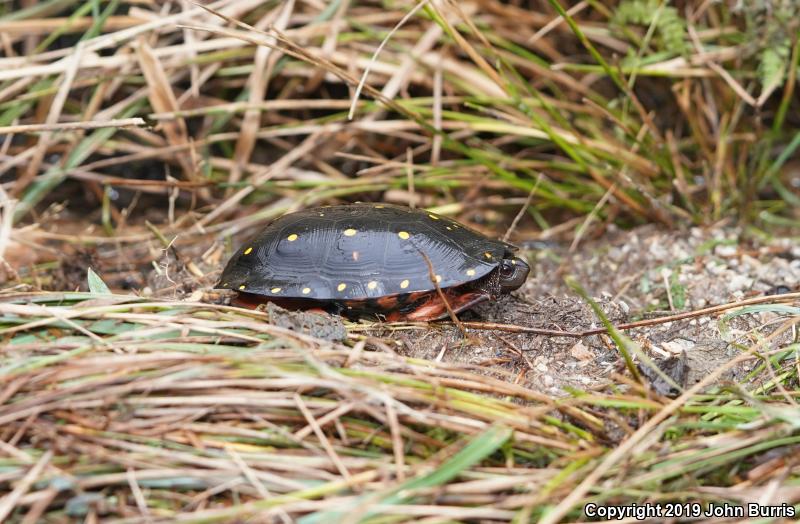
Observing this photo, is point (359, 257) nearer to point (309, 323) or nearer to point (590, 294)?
point (309, 323)

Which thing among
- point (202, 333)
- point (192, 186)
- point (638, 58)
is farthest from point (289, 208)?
point (638, 58)

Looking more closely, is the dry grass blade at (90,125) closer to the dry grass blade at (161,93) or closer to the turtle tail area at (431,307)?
the dry grass blade at (161,93)

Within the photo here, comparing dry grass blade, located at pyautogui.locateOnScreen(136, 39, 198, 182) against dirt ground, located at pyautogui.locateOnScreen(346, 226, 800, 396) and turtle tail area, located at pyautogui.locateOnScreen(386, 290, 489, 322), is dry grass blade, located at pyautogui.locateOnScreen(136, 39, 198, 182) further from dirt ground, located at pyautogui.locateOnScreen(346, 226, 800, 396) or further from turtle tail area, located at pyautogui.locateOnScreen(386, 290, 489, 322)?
dirt ground, located at pyautogui.locateOnScreen(346, 226, 800, 396)

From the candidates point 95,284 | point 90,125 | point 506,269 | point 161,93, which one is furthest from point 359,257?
point 161,93

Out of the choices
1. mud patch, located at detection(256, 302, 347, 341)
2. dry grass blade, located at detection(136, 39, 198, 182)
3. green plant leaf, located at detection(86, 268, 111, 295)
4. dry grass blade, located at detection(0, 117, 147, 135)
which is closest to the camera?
mud patch, located at detection(256, 302, 347, 341)

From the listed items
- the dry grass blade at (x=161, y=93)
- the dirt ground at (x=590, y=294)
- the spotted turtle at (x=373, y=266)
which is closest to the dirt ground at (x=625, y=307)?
the dirt ground at (x=590, y=294)

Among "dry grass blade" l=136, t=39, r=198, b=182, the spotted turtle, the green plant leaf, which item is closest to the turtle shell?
the spotted turtle
